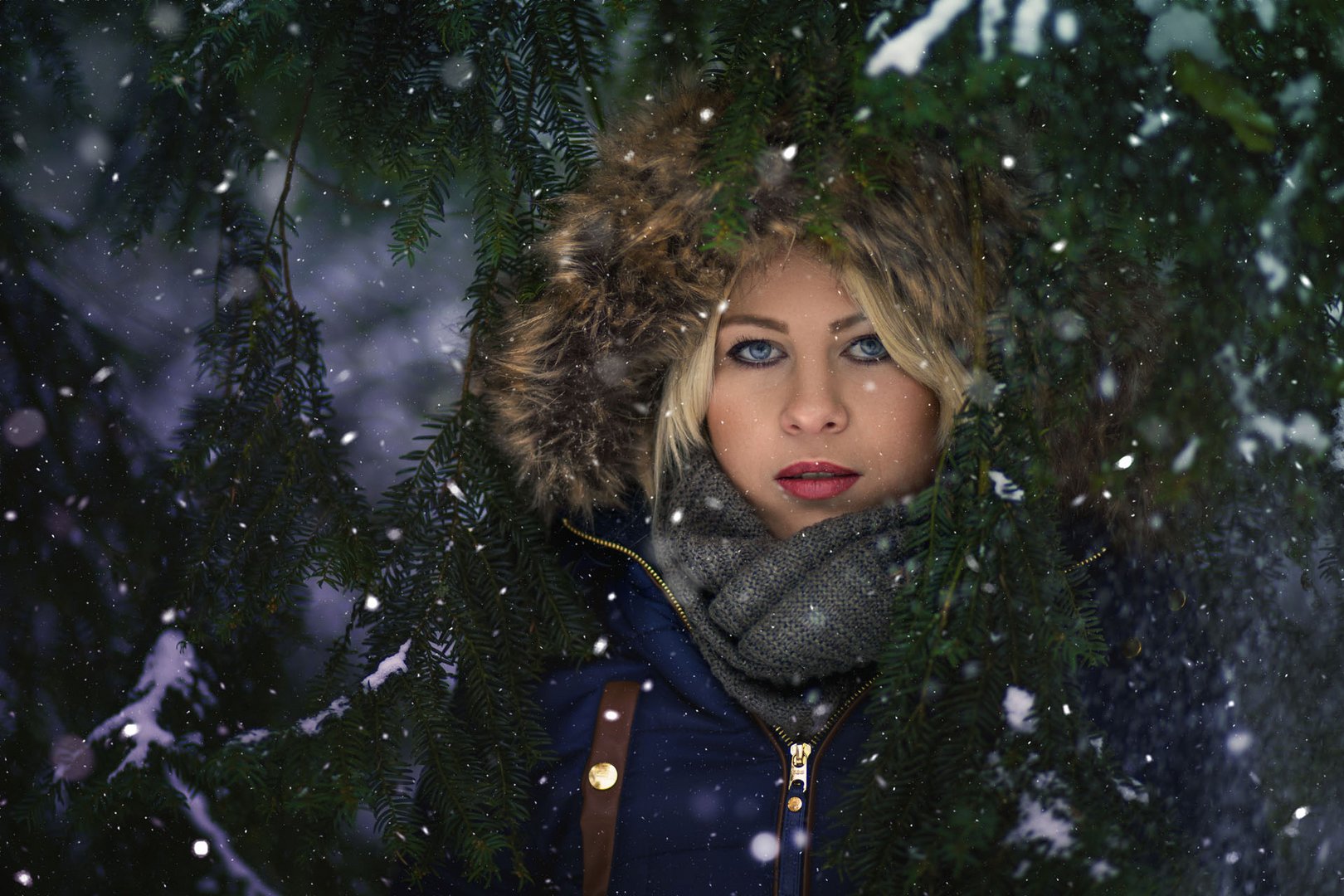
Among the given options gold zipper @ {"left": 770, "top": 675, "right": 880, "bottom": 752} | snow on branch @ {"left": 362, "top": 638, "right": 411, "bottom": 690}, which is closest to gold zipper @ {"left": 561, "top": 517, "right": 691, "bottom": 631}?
gold zipper @ {"left": 770, "top": 675, "right": 880, "bottom": 752}

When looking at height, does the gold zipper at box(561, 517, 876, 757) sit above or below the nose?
below

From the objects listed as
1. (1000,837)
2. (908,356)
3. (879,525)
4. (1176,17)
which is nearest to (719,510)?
(879,525)

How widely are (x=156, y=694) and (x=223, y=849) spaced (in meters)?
0.42

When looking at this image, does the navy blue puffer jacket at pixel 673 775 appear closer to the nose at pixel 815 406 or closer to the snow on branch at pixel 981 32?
the nose at pixel 815 406

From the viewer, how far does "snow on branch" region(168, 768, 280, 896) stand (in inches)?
81.6

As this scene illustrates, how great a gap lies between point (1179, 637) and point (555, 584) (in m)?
1.07

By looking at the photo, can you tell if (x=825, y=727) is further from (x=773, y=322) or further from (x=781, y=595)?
(x=773, y=322)

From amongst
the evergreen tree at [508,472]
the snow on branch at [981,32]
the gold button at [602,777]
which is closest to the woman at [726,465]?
the gold button at [602,777]

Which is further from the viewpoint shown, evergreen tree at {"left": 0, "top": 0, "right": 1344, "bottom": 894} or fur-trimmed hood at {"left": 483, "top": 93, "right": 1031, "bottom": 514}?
fur-trimmed hood at {"left": 483, "top": 93, "right": 1031, "bottom": 514}

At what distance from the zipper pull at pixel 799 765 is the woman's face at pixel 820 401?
0.43 m

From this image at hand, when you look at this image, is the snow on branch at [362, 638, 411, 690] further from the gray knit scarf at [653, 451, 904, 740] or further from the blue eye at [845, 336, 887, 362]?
the blue eye at [845, 336, 887, 362]

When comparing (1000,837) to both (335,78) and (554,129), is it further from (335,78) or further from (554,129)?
(335,78)

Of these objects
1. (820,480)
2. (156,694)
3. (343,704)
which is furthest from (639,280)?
(156,694)

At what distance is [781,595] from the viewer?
1.89 meters
